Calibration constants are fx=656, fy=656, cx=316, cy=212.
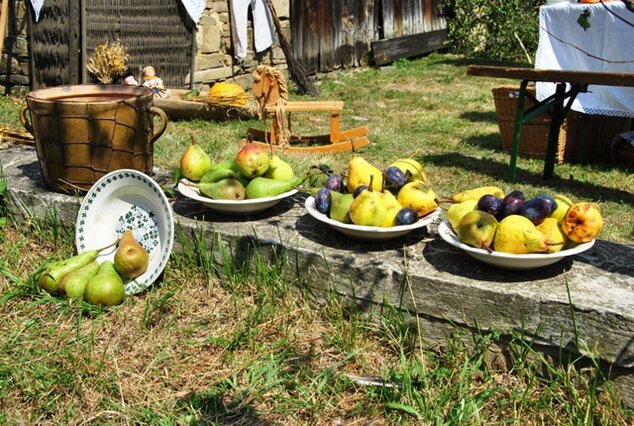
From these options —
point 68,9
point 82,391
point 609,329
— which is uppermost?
point 68,9

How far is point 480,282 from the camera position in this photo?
6.69 ft

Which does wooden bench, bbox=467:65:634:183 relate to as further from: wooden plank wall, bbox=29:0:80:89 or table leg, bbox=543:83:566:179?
wooden plank wall, bbox=29:0:80:89

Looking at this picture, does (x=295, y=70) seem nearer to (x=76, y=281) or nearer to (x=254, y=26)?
(x=254, y=26)

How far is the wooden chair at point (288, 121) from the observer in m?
5.67

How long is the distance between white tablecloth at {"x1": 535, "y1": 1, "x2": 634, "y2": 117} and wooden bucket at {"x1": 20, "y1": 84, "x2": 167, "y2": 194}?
11.8ft

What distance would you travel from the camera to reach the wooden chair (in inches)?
223

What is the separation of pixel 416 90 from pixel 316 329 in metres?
7.34

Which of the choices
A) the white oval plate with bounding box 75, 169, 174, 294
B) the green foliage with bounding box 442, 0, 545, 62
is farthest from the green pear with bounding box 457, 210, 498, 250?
the green foliage with bounding box 442, 0, 545, 62

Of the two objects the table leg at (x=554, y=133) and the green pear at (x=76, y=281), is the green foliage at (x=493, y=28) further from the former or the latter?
the green pear at (x=76, y=281)

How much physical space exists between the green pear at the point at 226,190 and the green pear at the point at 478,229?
0.92 m

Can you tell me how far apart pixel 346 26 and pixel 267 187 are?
852cm

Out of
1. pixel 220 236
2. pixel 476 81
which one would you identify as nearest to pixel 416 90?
pixel 476 81

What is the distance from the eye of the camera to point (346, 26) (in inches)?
417

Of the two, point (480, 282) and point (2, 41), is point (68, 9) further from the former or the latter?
point (480, 282)
